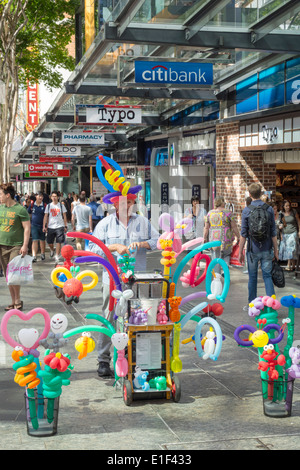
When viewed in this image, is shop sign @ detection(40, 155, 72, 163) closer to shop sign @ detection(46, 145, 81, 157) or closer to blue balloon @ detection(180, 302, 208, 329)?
shop sign @ detection(46, 145, 81, 157)

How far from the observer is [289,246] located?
538 inches

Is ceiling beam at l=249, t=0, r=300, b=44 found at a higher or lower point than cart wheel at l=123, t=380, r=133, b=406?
higher

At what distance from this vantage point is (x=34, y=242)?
1734 cm

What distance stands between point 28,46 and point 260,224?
817 inches

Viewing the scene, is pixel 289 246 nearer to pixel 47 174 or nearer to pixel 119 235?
pixel 119 235

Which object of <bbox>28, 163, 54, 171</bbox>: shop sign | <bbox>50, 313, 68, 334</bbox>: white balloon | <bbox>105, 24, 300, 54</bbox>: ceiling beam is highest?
<bbox>105, 24, 300, 54</bbox>: ceiling beam

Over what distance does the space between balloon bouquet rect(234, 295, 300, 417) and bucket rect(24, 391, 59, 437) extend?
5.25 ft

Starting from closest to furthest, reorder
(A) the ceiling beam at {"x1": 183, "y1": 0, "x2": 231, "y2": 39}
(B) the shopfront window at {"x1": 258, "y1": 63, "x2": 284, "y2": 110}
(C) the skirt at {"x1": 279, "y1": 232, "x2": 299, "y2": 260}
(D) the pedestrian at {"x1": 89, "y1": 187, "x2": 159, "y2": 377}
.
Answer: (D) the pedestrian at {"x1": 89, "y1": 187, "x2": 159, "y2": 377} < (A) the ceiling beam at {"x1": 183, "y1": 0, "x2": 231, "y2": 39} < (B) the shopfront window at {"x1": 258, "y1": 63, "x2": 284, "y2": 110} < (C) the skirt at {"x1": 279, "y1": 232, "x2": 299, "y2": 260}

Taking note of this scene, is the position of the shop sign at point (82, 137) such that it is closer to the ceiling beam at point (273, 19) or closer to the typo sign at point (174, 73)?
the typo sign at point (174, 73)

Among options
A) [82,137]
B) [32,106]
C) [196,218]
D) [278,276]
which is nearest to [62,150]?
[82,137]

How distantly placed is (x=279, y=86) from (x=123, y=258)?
824cm

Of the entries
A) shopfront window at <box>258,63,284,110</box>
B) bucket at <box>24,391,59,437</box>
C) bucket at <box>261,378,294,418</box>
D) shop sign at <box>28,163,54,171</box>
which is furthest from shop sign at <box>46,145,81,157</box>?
bucket at <box>24,391,59,437</box>

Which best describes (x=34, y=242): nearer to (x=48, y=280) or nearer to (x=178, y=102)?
(x=48, y=280)

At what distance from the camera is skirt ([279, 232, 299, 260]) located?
13594mm
